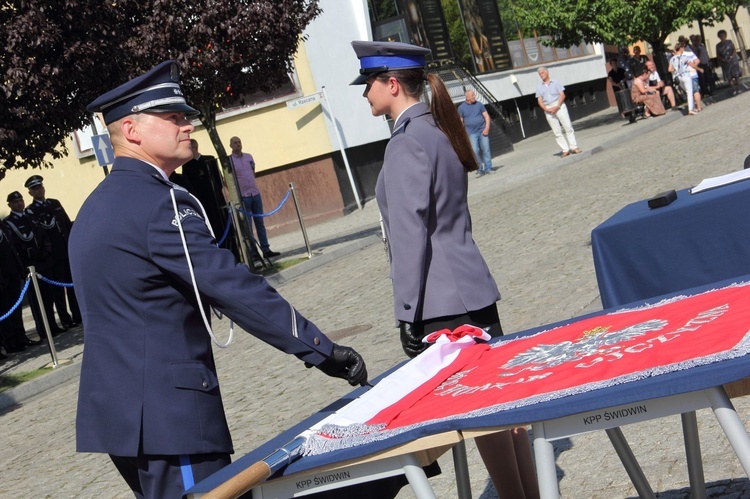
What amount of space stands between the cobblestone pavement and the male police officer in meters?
2.24

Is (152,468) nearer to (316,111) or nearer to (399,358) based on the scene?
(399,358)

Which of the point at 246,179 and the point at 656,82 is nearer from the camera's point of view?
the point at 246,179

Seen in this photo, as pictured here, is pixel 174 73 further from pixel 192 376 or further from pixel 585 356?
pixel 585 356

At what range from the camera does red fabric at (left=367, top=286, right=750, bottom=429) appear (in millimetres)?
3080

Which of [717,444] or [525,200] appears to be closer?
[717,444]

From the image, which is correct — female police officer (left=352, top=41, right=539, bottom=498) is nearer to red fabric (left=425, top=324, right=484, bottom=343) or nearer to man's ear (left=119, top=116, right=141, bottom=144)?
red fabric (left=425, top=324, right=484, bottom=343)

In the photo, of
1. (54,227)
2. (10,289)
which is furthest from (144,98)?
(54,227)

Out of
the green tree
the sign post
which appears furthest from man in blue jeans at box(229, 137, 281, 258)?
the sign post

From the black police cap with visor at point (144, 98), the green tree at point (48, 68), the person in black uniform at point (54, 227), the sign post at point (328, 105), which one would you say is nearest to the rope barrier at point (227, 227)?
the person in black uniform at point (54, 227)

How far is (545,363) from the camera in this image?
353 cm

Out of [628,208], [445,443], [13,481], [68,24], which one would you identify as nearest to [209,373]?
[445,443]

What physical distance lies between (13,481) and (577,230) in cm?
755

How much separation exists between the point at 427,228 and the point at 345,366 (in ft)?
3.44

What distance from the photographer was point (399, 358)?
9.11 m
